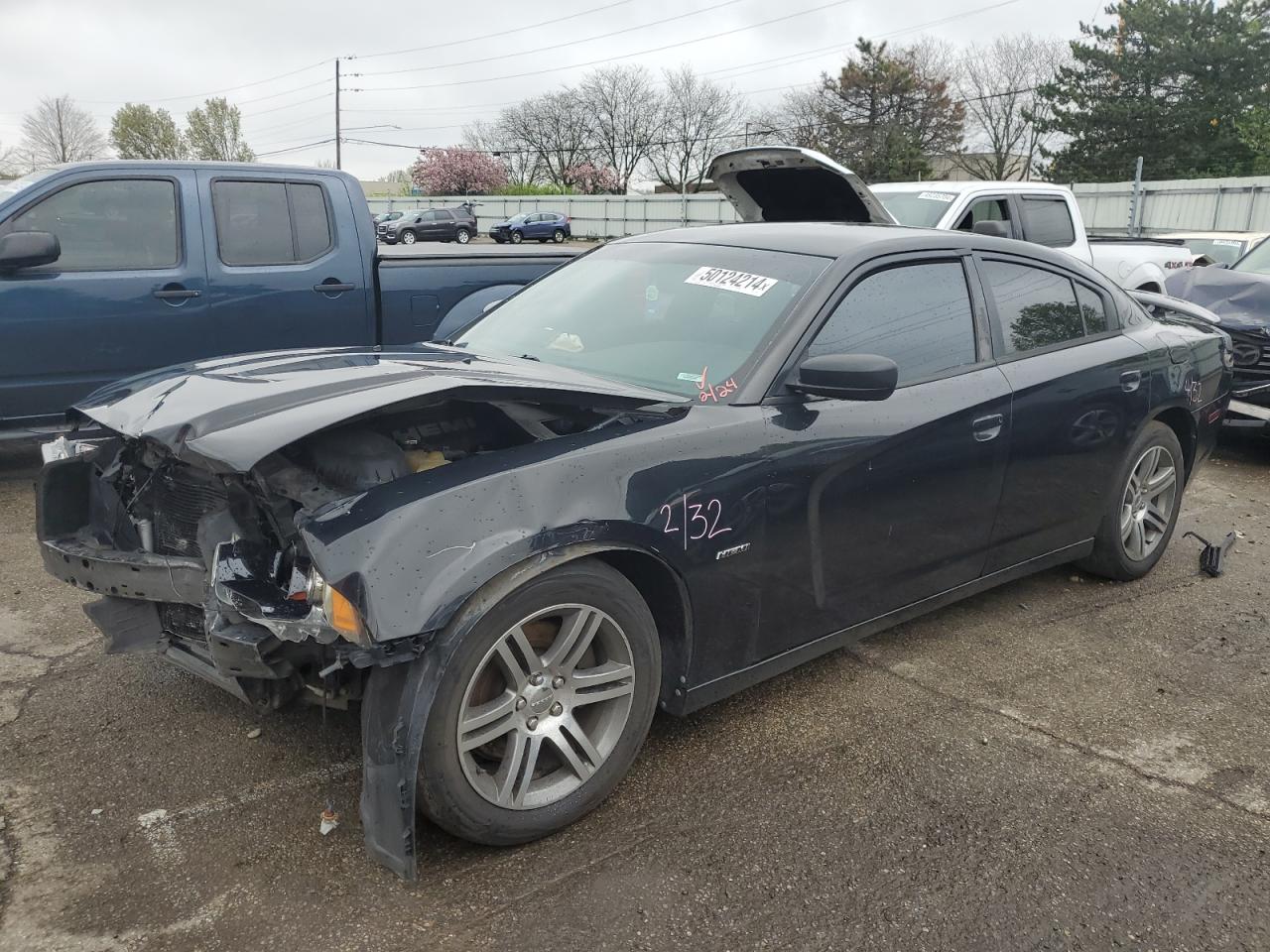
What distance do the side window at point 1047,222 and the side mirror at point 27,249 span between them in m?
7.91

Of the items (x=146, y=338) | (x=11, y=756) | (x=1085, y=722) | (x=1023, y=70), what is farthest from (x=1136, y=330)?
(x=1023, y=70)

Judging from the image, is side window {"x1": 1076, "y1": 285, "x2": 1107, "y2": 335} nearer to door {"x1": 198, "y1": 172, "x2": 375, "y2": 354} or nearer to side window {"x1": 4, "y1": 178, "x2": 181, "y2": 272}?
door {"x1": 198, "y1": 172, "x2": 375, "y2": 354}

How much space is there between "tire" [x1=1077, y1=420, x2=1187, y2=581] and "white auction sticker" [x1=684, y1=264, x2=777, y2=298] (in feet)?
6.80

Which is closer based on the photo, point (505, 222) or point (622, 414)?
point (622, 414)

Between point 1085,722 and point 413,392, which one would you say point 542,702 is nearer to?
point 413,392

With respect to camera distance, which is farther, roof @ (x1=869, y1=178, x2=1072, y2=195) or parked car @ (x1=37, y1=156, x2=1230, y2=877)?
roof @ (x1=869, y1=178, x2=1072, y2=195)

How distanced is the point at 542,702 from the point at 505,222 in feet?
160

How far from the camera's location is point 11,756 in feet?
9.86

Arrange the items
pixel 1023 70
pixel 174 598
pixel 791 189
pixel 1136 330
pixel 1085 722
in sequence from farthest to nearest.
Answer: pixel 1023 70 < pixel 791 189 < pixel 1136 330 < pixel 1085 722 < pixel 174 598

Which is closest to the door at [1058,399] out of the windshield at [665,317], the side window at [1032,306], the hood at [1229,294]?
the side window at [1032,306]

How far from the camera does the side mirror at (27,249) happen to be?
5.36 m

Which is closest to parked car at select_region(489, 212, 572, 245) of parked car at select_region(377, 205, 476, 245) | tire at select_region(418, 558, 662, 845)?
parked car at select_region(377, 205, 476, 245)

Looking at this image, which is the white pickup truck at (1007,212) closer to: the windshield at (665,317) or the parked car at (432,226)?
the windshield at (665,317)

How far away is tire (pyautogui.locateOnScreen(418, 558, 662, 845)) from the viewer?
2418 millimetres
